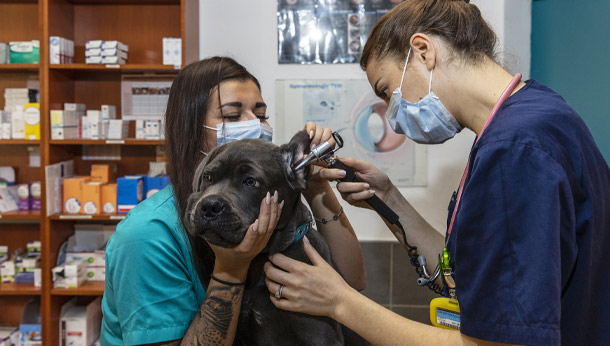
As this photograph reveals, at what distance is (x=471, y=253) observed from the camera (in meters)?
0.91

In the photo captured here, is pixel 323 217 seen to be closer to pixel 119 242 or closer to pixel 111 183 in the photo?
pixel 119 242

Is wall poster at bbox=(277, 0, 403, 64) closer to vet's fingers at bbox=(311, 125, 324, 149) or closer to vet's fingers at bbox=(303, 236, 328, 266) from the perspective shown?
vet's fingers at bbox=(311, 125, 324, 149)

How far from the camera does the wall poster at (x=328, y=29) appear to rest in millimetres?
3250

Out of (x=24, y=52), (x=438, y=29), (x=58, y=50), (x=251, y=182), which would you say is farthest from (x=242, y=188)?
(x=24, y=52)

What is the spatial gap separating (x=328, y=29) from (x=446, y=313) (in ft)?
8.13

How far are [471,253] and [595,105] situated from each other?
207cm

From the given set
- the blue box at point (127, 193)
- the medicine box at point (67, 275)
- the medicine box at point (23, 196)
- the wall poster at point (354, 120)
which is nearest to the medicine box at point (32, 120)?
the medicine box at point (23, 196)

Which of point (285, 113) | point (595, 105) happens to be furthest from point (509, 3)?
point (285, 113)

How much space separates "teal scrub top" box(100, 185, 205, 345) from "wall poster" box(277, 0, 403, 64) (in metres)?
A: 2.21

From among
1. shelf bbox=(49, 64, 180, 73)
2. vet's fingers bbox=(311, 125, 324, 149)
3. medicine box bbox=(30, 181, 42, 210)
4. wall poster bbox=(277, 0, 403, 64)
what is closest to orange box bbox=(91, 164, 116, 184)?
medicine box bbox=(30, 181, 42, 210)

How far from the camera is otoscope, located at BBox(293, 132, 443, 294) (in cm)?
130

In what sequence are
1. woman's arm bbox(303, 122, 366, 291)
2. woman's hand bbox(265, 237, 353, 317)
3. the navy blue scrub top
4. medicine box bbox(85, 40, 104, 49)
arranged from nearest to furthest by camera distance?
1. the navy blue scrub top
2. woman's hand bbox(265, 237, 353, 317)
3. woman's arm bbox(303, 122, 366, 291)
4. medicine box bbox(85, 40, 104, 49)

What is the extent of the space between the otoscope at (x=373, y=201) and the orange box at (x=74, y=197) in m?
2.42

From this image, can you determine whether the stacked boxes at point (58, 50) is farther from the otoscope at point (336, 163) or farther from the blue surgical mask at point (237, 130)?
the otoscope at point (336, 163)
